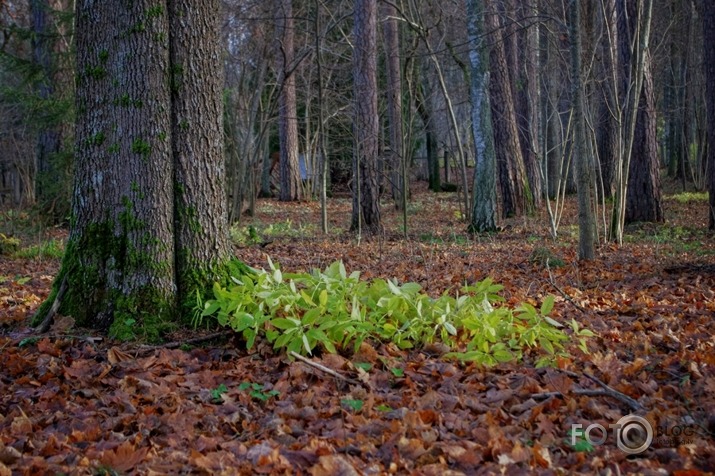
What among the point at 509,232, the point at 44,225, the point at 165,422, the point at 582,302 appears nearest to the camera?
the point at 165,422

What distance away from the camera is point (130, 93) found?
4121 millimetres

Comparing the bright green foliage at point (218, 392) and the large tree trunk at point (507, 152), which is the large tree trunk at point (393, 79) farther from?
the bright green foliage at point (218, 392)

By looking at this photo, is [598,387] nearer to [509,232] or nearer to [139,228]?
[139,228]

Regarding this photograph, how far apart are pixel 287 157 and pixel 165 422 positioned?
17.8 meters

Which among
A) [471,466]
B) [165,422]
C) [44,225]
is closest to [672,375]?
[471,466]

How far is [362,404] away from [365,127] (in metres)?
8.90

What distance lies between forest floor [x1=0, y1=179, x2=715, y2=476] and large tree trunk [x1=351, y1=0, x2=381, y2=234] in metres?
6.09

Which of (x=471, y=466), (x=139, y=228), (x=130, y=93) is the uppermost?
(x=130, y=93)

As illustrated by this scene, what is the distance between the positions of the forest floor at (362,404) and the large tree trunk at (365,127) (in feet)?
20.0

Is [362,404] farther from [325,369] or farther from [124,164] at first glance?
[124,164]

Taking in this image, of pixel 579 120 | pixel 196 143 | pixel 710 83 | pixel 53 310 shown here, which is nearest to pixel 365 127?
pixel 579 120

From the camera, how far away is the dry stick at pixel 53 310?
13.9 feet

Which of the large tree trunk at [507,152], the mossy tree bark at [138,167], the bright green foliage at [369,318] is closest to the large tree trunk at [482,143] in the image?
the large tree trunk at [507,152]

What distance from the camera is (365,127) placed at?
11523 millimetres
